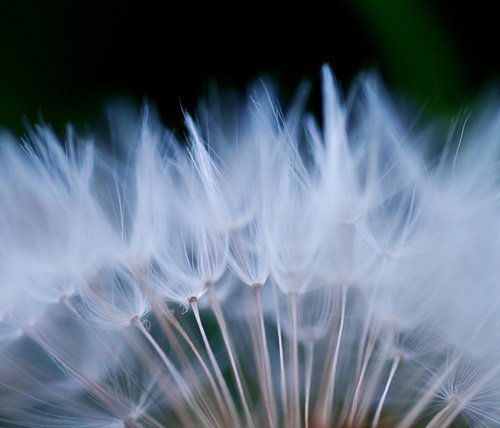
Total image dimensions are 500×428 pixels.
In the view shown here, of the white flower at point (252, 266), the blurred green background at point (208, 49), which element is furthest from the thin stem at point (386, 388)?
the blurred green background at point (208, 49)

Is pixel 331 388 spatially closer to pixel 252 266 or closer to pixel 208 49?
pixel 252 266

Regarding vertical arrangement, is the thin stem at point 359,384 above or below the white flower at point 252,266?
below

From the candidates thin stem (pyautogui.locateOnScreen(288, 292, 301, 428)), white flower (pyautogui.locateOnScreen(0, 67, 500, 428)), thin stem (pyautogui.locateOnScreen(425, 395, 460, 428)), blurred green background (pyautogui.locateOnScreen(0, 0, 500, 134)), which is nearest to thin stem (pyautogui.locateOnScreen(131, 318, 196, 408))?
white flower (pyautogui.locateOnScreen(0, 67, 500, 428))

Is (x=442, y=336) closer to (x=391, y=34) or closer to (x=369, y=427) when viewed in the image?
(x=369, y=427)

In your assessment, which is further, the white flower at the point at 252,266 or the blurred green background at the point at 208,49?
the blurred green background at the point at 208,49

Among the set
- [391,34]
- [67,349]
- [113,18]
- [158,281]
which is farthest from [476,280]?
[113,18]

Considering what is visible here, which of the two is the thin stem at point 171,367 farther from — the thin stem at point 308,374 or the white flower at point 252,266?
the thin stem at point 308,374

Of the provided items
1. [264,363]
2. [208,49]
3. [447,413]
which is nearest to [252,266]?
[264,363]

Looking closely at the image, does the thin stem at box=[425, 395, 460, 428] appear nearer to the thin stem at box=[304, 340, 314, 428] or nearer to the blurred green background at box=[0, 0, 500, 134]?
the thin stem at box=[304, 340, 314, 428]

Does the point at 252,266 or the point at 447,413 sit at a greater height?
the point at 252,266
